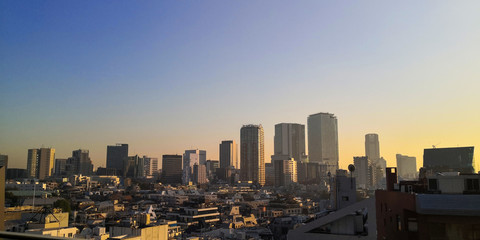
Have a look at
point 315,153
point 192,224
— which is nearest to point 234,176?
point 315,153

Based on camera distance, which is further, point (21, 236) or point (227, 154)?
point (227, 154)

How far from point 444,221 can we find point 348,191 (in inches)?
157

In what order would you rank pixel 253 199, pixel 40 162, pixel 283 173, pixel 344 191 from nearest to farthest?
pixel 344 191
pixel 253 199
pixel 40 162
pixel 283 173

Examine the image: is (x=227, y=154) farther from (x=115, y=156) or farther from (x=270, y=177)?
(x=115, y=156)

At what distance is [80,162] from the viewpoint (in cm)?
6153

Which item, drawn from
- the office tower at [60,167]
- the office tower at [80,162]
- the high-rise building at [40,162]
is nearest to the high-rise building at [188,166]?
the office tower at [80,162]

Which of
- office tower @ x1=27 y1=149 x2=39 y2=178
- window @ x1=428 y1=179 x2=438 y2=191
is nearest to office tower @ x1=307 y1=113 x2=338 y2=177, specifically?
office tower @ x1=27 y1=149 x2=39 y2=178

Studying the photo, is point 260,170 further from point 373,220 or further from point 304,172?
point 373,220

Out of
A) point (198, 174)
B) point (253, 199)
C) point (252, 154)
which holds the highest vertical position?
point (252, 154)

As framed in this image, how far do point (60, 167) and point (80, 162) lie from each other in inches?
120

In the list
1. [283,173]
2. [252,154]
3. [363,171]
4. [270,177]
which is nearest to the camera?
[363,171]

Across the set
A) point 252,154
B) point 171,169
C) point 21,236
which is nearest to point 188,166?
point 171,169

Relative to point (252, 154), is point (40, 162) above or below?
below

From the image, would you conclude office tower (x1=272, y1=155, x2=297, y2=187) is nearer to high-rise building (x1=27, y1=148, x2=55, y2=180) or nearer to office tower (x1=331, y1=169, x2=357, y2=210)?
high-rise building (x1=27, y1=148, x2=55, y2=180)
